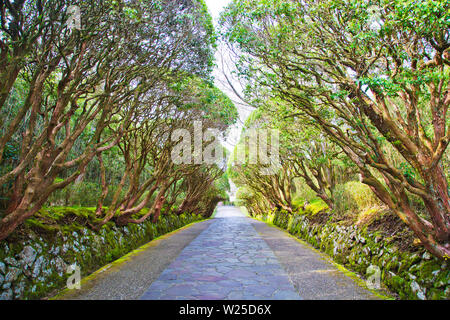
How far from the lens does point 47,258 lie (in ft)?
14.6

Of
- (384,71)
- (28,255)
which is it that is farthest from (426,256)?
(28,255)

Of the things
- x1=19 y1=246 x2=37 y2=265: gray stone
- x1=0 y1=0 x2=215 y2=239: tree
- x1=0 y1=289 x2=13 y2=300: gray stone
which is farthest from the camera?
x1=19 y1=246 x2=37 y2=265: gray stone

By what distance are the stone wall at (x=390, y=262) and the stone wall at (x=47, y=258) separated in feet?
18.4

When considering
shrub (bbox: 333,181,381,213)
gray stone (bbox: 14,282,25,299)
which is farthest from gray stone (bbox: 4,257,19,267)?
shrub (bbox: 333,181,381,213)

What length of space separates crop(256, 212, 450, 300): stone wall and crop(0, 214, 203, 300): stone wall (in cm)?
559

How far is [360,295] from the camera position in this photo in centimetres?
421

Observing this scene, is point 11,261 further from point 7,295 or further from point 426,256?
point 426,256

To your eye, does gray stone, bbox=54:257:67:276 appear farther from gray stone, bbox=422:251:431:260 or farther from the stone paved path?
gray stone, bbox=422:251:431:260

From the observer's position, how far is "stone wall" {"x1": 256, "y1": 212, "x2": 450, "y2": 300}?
145 inches

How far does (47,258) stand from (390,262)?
590cm

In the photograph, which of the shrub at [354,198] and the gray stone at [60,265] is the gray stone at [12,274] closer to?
the gray stone at [60,265]

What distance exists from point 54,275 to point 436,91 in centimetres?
751

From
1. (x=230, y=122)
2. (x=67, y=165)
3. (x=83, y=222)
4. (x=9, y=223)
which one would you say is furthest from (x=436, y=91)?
(x=230, y=122)

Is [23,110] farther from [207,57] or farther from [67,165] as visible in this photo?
[207,57]
